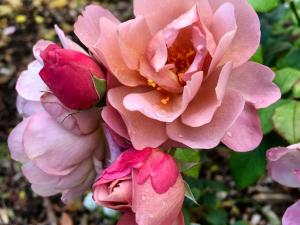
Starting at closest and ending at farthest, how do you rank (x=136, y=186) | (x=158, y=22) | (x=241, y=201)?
1. (x=136, y=186)
2. (x=158, y=22)
3. (x=241, y=201)

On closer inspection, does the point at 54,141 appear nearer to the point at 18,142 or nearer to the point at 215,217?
the point at 18,142

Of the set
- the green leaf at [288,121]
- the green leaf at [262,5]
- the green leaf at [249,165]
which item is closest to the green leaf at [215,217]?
the green leaf at [249,165]

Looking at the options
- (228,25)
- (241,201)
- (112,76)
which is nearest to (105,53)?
(112,76)

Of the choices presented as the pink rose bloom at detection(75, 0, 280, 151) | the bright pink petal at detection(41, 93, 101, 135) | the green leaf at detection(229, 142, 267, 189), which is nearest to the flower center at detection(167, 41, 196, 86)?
the pink rose bloom at detection(75, 0, 280, 151)

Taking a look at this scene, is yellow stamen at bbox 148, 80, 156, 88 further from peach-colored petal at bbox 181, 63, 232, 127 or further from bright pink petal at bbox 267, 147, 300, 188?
bright pink petal at bbox 267, 147, 300, 188

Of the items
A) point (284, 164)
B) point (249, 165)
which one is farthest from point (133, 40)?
point (249, 165)

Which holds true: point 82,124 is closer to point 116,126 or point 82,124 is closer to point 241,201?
point 116,126
